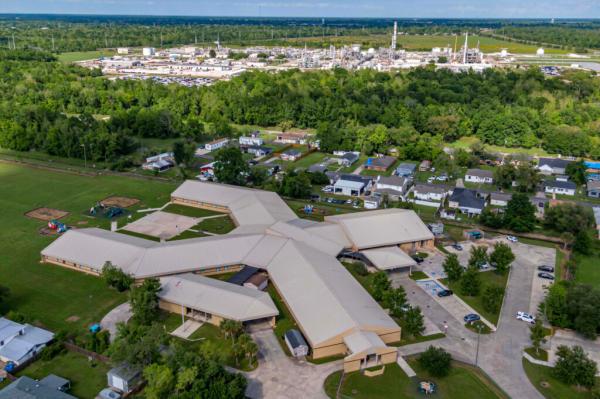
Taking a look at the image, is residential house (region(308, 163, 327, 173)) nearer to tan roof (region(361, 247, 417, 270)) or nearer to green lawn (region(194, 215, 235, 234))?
green lawn (region(194, 215, 235, 234))

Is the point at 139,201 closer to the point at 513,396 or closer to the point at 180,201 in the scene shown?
the point at 180,201

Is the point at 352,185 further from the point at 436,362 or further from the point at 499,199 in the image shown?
the point at 436,362

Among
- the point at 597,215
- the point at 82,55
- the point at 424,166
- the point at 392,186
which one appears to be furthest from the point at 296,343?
the point at 82,55

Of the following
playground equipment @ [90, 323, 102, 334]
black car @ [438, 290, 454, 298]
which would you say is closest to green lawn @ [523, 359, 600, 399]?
black car @ [438, 290, 454, 298]

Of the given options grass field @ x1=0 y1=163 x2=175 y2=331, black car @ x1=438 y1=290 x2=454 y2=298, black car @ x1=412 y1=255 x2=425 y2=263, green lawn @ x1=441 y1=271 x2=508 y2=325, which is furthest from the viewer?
black car @ x1=412 y1=255 x2=425 y2=263

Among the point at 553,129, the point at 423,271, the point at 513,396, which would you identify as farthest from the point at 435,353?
the point at 553,129

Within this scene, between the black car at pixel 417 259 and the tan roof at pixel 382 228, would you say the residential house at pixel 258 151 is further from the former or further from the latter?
the black car at pixel 417 259

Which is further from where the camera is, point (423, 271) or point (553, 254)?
point (553, 254)
